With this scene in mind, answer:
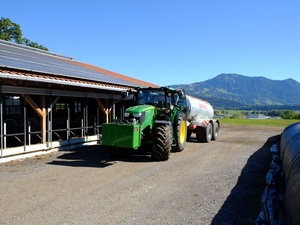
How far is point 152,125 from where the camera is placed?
Answer: 10188 mm

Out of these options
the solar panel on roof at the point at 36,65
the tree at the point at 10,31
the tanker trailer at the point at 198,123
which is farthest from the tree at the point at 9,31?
the tanker trailer at the point at 198,123

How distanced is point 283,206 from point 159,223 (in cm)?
195

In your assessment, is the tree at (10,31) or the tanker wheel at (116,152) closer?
the tanker wheel at (116,152)

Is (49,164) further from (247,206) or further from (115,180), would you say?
(247,206)

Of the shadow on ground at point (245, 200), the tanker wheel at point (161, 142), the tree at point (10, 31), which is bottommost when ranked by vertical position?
the shadow on ground at point (245, 200)

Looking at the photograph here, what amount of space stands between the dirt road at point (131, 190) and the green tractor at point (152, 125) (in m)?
0.63

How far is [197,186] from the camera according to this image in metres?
6.85

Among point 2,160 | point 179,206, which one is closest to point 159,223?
point 179,206

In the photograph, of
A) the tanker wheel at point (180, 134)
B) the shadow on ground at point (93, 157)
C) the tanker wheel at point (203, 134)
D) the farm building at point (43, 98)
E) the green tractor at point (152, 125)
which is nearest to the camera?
the green tractor at point (152, 125)

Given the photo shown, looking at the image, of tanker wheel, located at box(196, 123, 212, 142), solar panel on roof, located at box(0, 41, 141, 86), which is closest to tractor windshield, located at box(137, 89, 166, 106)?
solar panel on roof, located at box(0, 41, 141, 86)

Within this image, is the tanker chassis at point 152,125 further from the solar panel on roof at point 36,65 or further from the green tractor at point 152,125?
the solar panel on roof at point 36,65

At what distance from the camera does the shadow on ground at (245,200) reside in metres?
4.88

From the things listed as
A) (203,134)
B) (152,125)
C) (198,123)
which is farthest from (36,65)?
(203,134)

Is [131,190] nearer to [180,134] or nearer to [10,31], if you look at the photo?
[180,134]
